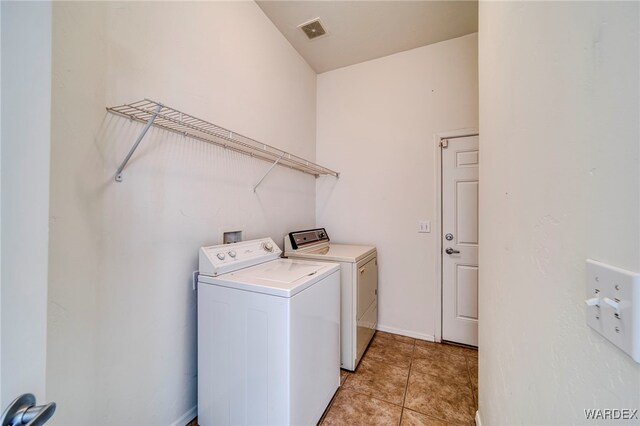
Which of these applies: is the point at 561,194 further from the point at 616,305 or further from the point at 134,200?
the point at 134,200

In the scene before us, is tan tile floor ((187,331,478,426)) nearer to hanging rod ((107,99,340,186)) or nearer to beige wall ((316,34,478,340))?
beige wall ((316,34,478,340))

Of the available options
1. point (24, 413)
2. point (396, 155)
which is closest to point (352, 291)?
point (396, 155)

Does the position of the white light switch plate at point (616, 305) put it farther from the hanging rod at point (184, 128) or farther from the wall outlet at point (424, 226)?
the wall outlet at point (424, 226)

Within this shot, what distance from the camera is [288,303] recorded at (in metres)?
1.17

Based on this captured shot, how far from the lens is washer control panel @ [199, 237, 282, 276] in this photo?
1412 mm

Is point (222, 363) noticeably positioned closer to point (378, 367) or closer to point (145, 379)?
point (145, 379)

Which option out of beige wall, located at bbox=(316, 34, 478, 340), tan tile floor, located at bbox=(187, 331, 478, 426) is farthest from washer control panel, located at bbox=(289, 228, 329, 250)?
tan tile floor, located at bbox=(187, 331, 478, 426)

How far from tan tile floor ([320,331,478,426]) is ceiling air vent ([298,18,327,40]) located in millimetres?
3012

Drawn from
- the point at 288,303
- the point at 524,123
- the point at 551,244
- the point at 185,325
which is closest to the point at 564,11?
the point at 524,123

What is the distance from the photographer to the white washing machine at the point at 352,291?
6.43 feet

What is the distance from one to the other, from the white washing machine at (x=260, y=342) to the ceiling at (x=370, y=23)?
2070mm

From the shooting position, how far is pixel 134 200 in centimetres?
122

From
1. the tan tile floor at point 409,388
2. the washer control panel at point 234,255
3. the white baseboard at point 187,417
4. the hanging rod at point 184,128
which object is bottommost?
the tan tile floor at point 409,388

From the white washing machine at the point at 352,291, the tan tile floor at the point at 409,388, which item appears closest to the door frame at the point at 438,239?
the tan tile floor at the point at 409,388
